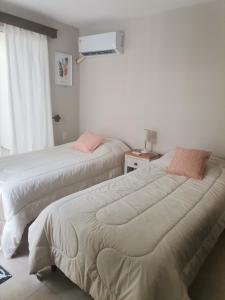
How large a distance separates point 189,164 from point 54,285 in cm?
163

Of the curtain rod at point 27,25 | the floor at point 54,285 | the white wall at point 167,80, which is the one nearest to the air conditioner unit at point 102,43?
the white wall at point 167,80

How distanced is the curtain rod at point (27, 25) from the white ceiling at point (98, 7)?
0.50 feet

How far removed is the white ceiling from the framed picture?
521 millimetres

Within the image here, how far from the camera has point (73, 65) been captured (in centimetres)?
374

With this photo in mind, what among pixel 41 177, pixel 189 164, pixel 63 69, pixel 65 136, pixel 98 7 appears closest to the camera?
pixel 41 177

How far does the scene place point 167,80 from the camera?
298cm

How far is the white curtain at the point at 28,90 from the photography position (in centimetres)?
295

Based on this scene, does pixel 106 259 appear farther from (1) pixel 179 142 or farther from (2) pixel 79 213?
(1) pixel 179 142

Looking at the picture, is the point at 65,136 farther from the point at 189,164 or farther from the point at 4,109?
the point at 189,164

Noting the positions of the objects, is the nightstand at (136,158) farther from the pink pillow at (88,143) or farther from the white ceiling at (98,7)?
the white ceiling at (98,7)

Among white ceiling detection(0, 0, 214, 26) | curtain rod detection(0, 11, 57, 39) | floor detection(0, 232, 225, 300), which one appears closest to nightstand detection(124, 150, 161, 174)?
floor detection(0, 232, 225, 300)

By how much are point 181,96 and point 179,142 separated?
58cm

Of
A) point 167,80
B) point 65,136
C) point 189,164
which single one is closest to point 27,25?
point 65,136

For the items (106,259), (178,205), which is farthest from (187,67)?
(106,259)
